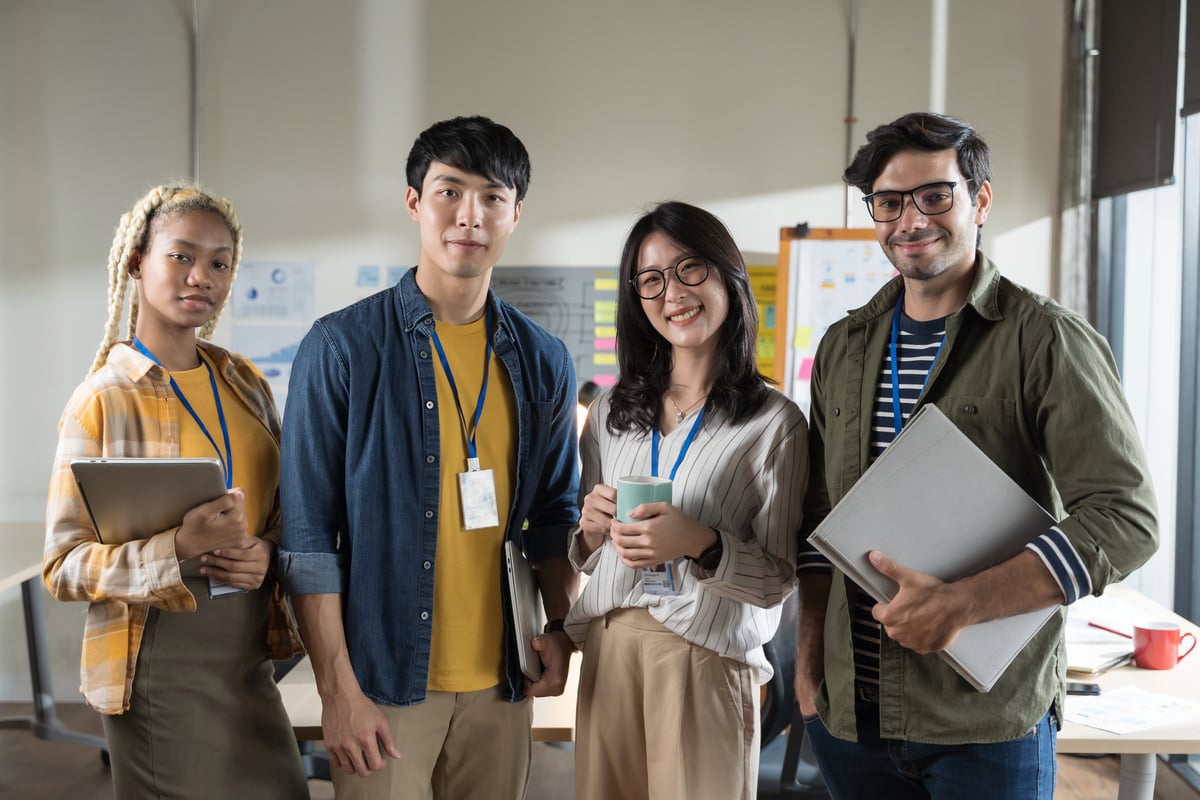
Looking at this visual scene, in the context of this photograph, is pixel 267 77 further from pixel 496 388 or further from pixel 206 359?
pixel 496 388

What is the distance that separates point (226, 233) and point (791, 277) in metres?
3.24

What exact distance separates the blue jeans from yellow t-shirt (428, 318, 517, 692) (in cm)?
65

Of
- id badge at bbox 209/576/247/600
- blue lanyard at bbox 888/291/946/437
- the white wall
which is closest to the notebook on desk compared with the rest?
blue lanyard at bbox 888/291/946/437

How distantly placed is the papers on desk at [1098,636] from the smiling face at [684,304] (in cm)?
127

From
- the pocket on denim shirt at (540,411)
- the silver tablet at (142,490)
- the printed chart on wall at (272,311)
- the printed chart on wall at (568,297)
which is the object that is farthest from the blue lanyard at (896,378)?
the printed chart on wall at (272,311)

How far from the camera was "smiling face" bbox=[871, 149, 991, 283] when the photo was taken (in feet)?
5.03

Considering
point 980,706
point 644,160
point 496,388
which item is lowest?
point 980,706

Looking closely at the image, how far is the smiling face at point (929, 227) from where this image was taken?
5.03 ft

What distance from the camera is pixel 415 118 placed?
4730 mm

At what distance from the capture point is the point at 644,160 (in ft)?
15.4

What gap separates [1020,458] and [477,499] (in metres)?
0.96

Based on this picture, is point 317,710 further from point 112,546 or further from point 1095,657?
point 1095,657

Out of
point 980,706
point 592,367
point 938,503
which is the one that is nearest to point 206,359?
point 938,503

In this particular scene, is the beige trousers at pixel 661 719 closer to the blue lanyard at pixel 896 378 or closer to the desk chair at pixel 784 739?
the blue lanyard at pixel 896 378
